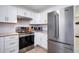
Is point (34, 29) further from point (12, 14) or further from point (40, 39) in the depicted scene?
point (12, 14)

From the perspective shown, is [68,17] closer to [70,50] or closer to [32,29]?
[70,50]

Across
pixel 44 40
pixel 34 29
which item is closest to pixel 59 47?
pixel 44 40

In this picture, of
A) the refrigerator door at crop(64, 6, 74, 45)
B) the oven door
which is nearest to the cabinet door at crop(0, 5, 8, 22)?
the oven door

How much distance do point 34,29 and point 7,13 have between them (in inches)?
63.3

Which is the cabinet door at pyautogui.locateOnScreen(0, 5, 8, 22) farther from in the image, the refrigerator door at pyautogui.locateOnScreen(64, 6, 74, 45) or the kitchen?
A: the refrigerator door at pyautogui.locateOnScreen(64, 6, 74, 45)

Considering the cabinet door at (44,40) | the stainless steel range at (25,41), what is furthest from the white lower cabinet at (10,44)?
the cabinet door at (44,40)

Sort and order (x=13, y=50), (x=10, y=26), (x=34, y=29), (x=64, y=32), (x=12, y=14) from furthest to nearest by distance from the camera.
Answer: (x=34, y=29) < (x=10, y=26) < (x=12, y=14) < (x=13, y=50) < (x=64, y=32)

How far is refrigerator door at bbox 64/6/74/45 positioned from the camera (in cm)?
233

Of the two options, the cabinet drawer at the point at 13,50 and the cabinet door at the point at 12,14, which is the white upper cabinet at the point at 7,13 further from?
the cabinet drawer at the point at 13,50

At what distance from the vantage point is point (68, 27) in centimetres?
241

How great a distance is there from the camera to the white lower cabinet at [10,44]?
246cm

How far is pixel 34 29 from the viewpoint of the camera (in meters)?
4.18

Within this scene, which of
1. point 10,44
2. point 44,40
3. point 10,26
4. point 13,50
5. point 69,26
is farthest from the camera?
point 44,40
